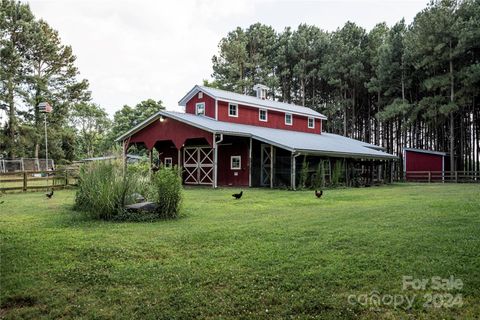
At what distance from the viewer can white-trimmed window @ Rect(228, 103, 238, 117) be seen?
2489 centimetres

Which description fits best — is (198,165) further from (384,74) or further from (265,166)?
(384,74)

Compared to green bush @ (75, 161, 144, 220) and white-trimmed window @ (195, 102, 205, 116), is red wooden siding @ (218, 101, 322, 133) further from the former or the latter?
green bush @ (75, 161, 144, 220)

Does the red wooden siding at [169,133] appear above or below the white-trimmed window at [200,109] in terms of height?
below

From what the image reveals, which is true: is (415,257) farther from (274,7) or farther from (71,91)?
(71,91)

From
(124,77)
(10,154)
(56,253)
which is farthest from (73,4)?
(10,154)

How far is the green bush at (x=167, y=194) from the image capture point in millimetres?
8875

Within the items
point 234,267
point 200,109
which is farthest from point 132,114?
point 234,267

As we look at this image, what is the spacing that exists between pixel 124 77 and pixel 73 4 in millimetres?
21664

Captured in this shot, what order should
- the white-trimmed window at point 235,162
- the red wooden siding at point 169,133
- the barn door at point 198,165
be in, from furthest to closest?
the barn door at point 198,165
the white-trimmed window at point 235,162
the red wooden siding at point 169,133

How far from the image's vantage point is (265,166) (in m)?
21.5

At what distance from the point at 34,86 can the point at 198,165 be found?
2291cm

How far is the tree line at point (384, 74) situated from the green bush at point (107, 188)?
2817 centimetres

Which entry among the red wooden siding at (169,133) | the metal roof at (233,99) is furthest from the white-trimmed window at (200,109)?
the red wooden siding at (169,133)

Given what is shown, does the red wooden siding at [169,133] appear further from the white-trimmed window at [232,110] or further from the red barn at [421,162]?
the red barn at [421,162]
